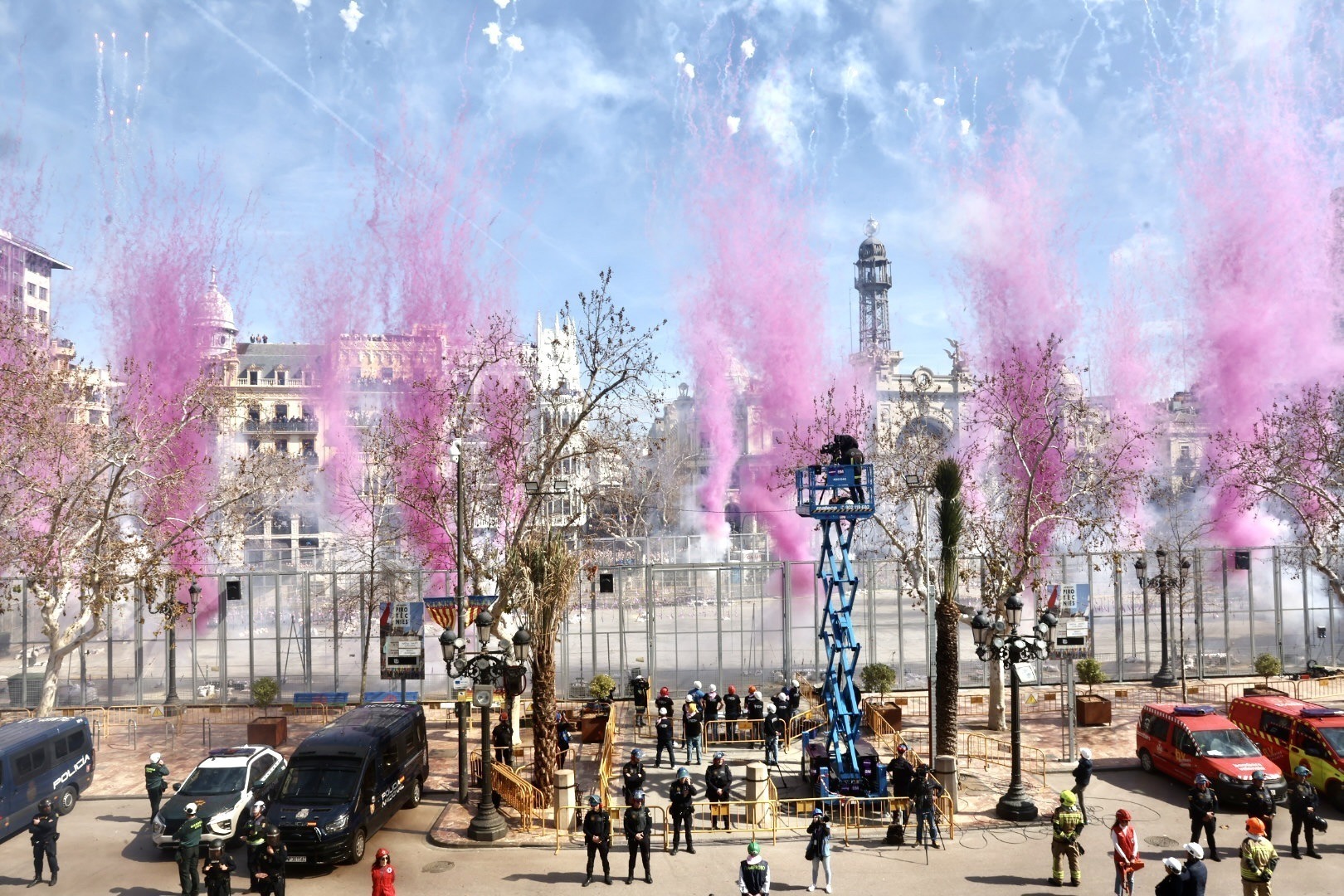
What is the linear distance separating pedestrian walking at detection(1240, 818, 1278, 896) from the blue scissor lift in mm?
7483

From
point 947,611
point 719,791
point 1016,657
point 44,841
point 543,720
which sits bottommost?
point 719,791

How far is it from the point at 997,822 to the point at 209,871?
14.5m

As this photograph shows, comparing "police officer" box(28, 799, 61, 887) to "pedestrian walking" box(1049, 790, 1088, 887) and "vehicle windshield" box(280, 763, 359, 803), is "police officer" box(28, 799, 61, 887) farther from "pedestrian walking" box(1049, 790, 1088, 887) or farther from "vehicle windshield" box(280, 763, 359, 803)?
"pedestrian walking" box(1049, 790, 1088, 887)

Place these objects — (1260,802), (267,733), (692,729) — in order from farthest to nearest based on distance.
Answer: (267,733) → (692,729) → (1260,802)

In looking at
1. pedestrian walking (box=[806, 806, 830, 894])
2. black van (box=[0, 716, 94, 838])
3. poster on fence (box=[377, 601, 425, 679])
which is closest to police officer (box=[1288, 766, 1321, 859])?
pedestrian walking (box=[806, 806, 830, 894])

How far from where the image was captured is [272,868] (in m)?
14.7

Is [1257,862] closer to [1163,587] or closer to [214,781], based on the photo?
[214,781]

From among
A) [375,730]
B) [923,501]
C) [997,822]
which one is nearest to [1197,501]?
[923,501]

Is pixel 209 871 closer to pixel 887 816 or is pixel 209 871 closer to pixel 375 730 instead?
pixel 375 730

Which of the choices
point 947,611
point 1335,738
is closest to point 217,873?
point 947,611

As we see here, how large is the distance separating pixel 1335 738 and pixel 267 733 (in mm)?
25896

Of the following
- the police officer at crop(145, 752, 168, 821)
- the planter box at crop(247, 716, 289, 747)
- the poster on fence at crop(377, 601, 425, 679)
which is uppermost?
the poster on fence at crop(377, 601, 425, 679)

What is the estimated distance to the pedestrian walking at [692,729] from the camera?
24.2m

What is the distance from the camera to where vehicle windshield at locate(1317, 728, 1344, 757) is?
2056 centimetres
